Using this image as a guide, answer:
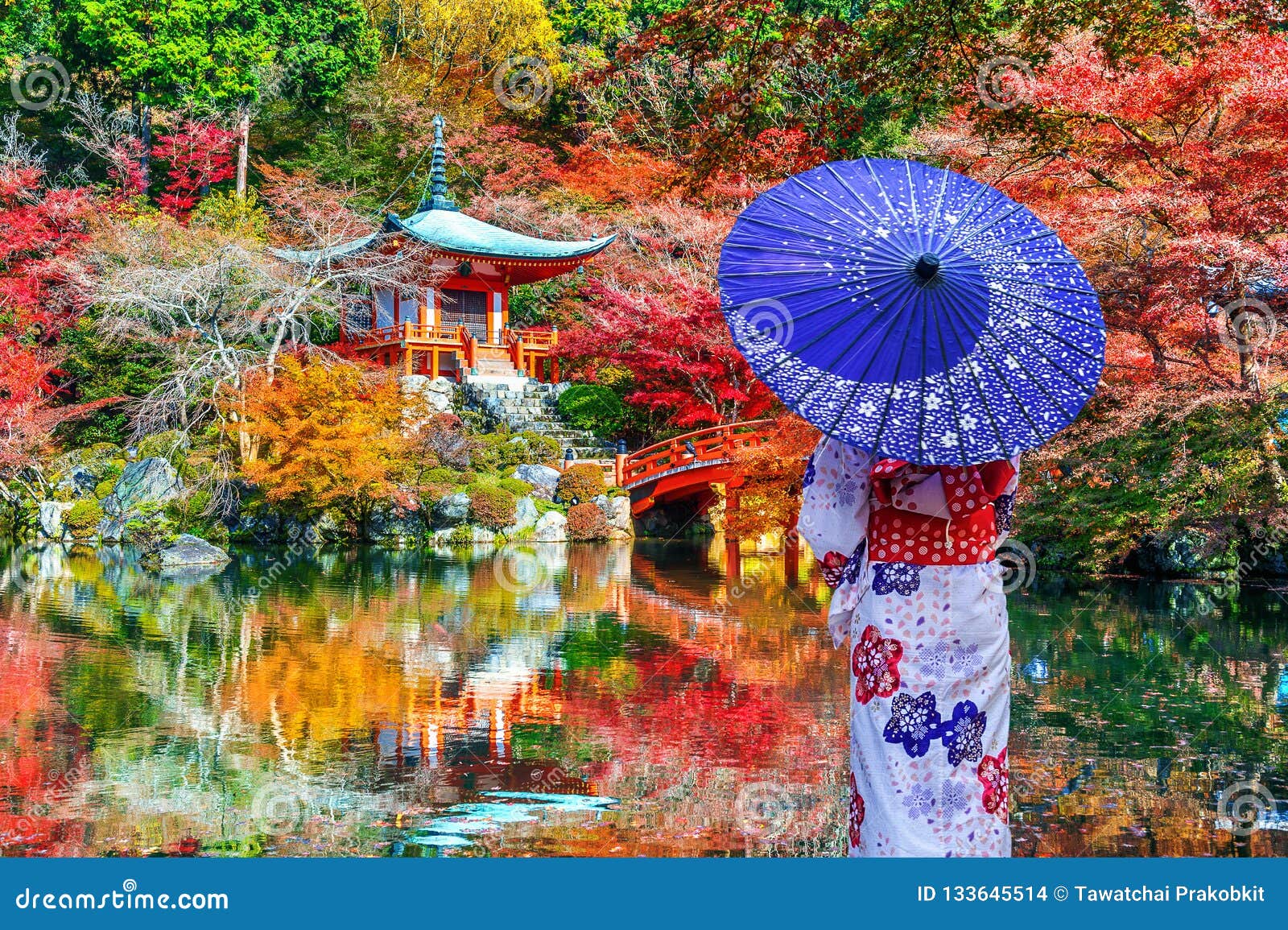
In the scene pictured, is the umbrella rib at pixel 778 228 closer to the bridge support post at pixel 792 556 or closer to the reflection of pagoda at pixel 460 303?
the bridge support post at pixel 792 556

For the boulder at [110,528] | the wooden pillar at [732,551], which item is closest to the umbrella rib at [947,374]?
the wooden pillar at [732,551]

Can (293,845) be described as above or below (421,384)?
below

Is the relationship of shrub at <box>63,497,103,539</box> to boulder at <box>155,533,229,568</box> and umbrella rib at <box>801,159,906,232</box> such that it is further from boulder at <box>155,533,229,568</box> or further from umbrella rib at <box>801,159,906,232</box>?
umbrella rib at <box>801,159,906,232</box>

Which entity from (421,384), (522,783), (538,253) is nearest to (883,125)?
(538,253)

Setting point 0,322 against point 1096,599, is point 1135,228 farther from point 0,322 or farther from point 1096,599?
point 0,322

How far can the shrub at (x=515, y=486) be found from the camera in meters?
18.2

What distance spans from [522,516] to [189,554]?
16.7ft

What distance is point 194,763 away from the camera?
4.86m

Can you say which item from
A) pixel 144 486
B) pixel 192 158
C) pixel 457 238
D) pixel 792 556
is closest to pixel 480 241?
pixel 457 238

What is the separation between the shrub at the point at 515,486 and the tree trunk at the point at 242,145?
10.2 m

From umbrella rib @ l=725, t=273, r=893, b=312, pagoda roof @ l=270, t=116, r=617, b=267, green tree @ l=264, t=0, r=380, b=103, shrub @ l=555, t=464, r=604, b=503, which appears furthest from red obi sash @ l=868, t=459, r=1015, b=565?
green tree @ l=264, t=0, r=380, b=103

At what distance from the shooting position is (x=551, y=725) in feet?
18.7

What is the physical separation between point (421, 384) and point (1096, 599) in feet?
38.6

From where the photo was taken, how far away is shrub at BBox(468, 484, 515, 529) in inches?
690
